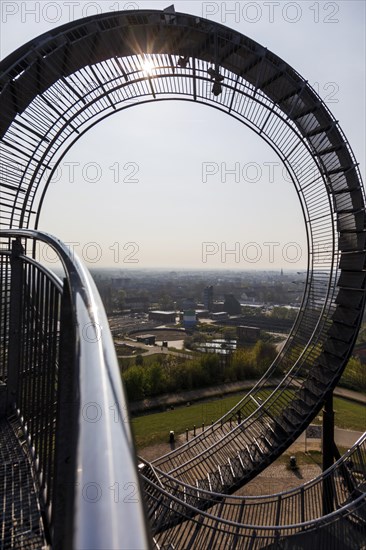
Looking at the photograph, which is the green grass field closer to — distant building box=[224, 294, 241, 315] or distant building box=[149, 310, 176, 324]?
distant building box=[149, 310, 176, 324]

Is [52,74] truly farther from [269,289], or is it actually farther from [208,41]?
[269,289]

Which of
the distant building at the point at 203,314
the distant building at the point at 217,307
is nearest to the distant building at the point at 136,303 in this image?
the distant building at the point at 203,314

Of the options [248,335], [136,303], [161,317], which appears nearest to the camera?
[248,335]

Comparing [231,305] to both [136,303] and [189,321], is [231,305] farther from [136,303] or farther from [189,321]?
[136,303]

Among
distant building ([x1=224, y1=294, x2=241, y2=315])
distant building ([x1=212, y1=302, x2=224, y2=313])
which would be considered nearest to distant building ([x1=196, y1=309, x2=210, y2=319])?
distant building ([x1=212, y1=302, x2=224, y2=313])

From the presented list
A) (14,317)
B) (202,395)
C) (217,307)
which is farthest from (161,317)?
(14,317)

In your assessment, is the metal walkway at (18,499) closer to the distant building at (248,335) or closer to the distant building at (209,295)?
the distant building at (248,335)
